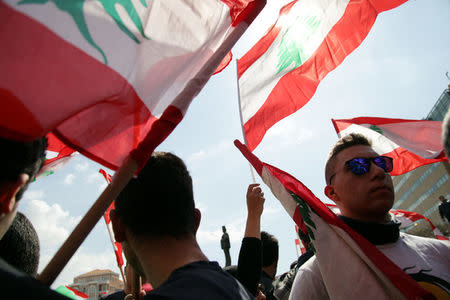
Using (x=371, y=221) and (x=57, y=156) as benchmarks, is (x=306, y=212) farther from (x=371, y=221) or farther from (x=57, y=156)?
(x=57, y=156)

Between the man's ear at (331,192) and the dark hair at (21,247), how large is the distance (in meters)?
1.89

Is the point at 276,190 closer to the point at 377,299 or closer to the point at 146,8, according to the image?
the point at 377,299

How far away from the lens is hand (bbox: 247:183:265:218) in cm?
258

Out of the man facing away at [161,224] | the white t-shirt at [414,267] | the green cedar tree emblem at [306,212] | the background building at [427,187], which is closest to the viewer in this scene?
the man facing away at [161,224]

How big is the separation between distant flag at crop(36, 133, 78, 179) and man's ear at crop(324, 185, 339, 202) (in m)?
1.76

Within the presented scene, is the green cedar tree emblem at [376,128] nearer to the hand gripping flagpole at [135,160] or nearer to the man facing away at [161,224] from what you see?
the hand gripping flagpole at [135,160]

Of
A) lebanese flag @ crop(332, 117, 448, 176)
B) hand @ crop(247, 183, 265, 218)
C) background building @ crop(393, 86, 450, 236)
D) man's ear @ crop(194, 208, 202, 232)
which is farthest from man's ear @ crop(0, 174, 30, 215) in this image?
background building @ crop(393, 86, 450, 236)

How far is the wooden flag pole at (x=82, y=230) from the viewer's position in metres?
0.99

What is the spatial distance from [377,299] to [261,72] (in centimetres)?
210

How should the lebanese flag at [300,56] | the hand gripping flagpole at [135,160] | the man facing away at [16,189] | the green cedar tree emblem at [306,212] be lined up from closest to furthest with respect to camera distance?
the man facing away at [16,189], the hand gripping flagpole at [135,160], the green cedar tree emblem at [306,212], the lebanese flag at [300,56]

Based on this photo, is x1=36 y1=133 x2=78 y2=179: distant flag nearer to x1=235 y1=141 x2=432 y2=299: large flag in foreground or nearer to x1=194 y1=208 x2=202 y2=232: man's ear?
x1=194 y1=208 x2=202 y2=232: man's ear

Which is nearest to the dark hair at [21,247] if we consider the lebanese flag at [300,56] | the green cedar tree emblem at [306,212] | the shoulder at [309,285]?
the shoulder at [309,285]

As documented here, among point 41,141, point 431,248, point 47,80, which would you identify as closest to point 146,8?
point 47,80

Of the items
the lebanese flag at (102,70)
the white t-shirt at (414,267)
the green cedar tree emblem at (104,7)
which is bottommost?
the white t-shirt at (414,267)
